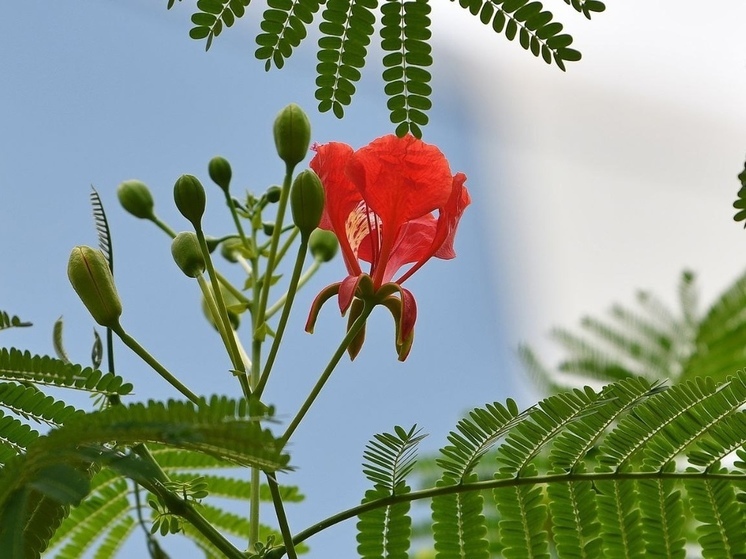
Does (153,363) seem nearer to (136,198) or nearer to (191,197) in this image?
(191,197)

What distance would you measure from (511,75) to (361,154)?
582 centimetres

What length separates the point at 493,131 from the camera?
22.9ft

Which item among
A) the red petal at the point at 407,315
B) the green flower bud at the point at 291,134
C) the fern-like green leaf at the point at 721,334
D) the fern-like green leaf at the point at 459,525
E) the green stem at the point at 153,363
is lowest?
the fern-like green leaf at the point at 459,525

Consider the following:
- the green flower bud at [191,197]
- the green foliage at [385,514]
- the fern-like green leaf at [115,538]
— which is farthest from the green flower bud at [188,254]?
the fern-like green leaf at [115,538]

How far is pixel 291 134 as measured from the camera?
124 centimetres

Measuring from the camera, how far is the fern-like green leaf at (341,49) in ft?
3.31

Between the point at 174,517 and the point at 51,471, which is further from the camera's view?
the point at 174,517

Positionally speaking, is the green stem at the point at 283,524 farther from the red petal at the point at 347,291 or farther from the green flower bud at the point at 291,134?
the green flower bud at the point at 291,134

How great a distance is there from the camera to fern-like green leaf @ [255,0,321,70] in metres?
1.01

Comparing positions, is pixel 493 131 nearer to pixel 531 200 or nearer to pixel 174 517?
pixel 531 200

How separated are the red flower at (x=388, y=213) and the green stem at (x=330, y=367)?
3cm

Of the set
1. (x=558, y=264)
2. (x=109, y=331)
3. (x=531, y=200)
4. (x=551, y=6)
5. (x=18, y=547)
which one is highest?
(x=531, y=200)

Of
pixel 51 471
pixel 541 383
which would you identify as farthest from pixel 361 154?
pixel 541 383

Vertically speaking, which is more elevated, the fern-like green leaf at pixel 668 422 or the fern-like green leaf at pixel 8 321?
→ the fern-like green leaf at pixel 8 321
